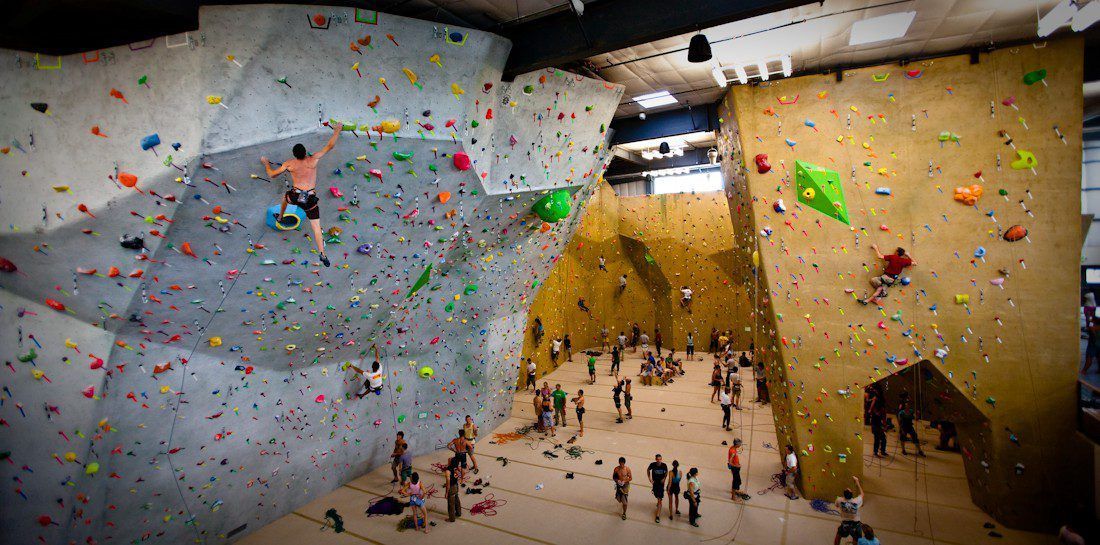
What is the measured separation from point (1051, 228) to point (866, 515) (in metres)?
4.58

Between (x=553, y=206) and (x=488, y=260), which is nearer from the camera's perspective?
(x=553, y=206)

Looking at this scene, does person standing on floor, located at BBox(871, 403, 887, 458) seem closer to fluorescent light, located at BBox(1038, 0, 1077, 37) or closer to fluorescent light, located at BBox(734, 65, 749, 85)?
fluorescent light, located at BBox(734, 65, 749, 85)

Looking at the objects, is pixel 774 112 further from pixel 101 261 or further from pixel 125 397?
pixel 125 397

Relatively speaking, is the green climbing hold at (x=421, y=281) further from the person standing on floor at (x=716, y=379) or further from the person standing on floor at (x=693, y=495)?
the person standing on floor at (x=716, y=379)

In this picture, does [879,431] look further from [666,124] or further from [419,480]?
[419,480]

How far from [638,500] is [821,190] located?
5453 millimetres

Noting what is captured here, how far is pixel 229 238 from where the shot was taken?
504 centimetres

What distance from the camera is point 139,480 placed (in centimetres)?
557

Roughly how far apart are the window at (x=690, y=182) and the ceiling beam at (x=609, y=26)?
1383 centimetres

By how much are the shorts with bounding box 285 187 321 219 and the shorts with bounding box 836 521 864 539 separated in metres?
6.89

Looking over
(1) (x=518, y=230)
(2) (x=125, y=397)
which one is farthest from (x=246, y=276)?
(1) (x=518, y=230)

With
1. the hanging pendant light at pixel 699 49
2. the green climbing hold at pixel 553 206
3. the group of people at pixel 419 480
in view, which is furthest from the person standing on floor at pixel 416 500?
the hanging pendant light at pixel 699 49

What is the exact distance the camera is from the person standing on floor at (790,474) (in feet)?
25.9

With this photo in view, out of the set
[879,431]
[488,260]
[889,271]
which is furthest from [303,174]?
[879,431]
